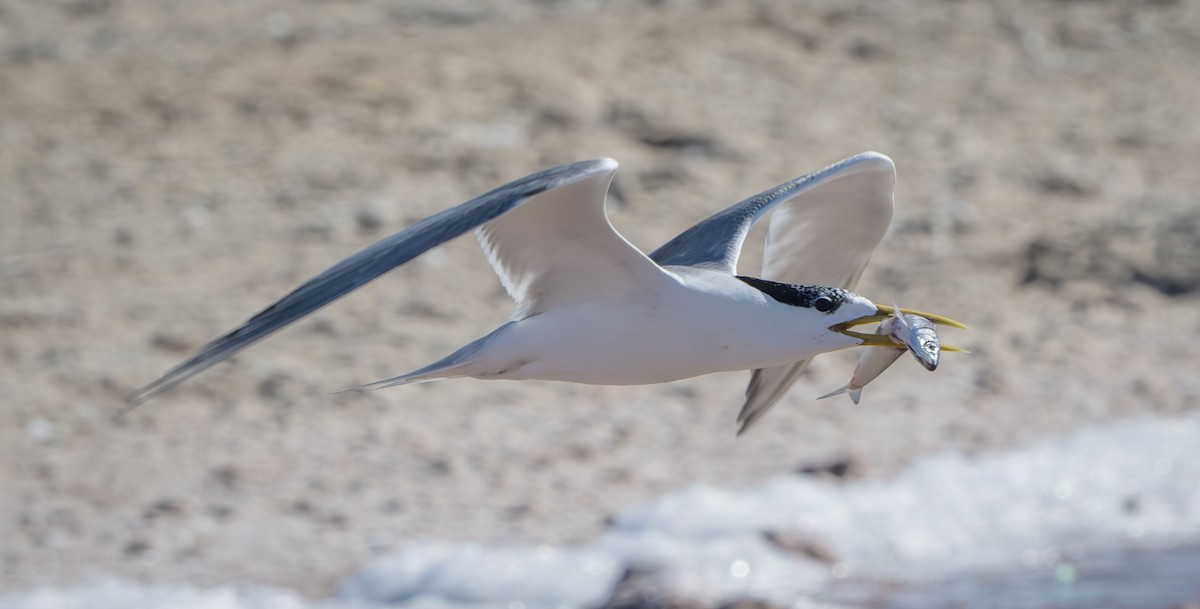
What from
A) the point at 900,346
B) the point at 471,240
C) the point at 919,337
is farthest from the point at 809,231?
the point at 471,240

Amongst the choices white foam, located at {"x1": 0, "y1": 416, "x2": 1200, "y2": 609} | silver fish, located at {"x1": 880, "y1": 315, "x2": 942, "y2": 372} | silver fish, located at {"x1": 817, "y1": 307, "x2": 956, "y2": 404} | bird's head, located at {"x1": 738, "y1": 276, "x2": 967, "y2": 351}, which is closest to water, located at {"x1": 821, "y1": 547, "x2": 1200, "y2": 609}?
white foam, located at {"x1": 0, "y1": 416, "x2": 1200, "y2": 609}

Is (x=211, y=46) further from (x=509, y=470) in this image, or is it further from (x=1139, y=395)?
(x=1139, y=395)

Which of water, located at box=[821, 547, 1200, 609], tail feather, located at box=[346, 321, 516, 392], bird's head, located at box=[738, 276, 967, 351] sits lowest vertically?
water, located at box=[821, 547, 1200, 609]

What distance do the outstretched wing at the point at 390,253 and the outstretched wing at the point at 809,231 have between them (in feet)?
3.40

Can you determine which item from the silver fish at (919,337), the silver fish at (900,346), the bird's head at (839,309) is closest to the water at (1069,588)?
the silver fish at (900,346)

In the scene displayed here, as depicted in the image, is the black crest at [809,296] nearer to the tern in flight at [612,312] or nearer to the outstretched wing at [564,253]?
the tern in flight at [612,312]

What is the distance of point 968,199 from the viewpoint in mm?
10367

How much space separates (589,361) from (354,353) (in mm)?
4219

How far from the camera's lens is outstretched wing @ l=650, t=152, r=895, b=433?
545cm

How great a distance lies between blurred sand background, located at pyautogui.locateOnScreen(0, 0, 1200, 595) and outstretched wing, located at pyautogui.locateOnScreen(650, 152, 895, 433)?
1.61 metres

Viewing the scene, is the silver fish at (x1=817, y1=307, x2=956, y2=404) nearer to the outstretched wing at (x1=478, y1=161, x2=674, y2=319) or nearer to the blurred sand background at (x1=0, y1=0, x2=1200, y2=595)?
the outstretched wing at (x1=478, y1=161, x2=674, y2=319)

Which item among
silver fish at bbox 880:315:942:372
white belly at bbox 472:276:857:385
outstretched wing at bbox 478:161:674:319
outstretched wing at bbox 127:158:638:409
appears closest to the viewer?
outstretched wing at bbox 127:158:638:409

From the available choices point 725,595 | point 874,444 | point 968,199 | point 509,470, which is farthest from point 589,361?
point 968,199

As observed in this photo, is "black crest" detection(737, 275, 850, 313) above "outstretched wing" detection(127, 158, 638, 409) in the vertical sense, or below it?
below
